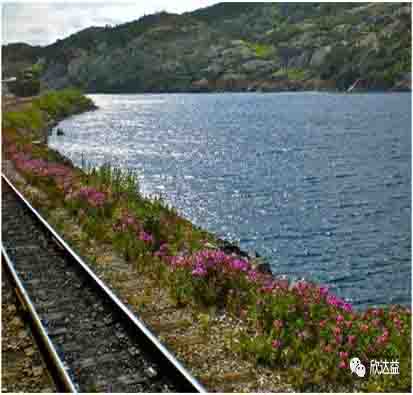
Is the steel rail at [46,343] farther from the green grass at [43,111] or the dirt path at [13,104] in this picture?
the dirt path at [13,104]

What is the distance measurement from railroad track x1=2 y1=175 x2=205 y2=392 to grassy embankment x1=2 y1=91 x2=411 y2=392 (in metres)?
1.59

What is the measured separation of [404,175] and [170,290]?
3478cm

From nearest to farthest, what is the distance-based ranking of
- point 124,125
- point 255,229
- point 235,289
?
point 235,289 → point 255,229 → point 124,125

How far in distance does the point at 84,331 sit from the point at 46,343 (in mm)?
1288

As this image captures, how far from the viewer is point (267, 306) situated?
439 inches

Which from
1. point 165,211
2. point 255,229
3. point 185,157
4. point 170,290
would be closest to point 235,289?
point 170,290

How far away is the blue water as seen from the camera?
24062mm

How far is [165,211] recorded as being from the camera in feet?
73.8

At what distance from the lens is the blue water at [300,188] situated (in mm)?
24062

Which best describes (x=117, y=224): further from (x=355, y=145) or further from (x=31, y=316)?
(x=355, y=145)

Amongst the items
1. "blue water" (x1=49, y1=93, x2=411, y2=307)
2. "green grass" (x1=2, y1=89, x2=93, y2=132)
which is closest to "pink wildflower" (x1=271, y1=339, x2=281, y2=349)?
"blue water" (x1=49, y1=93, x2=411, y2=307)

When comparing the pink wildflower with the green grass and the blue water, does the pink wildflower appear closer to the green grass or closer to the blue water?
the blue water

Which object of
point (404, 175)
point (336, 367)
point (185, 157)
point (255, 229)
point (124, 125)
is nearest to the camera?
point (336, 367)

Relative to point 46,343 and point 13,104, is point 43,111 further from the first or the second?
point 46,343
